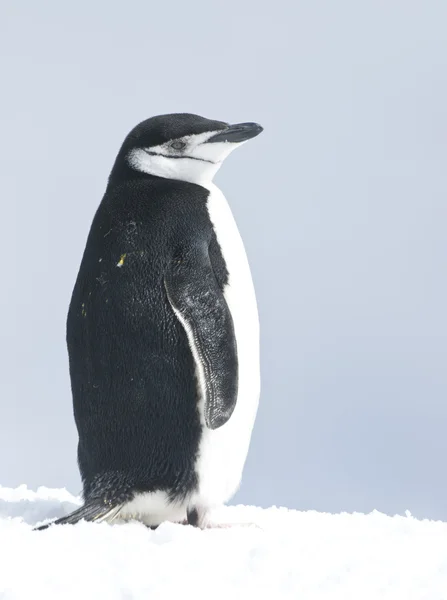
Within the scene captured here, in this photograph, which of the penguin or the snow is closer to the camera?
the snow

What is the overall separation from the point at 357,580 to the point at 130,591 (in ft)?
2.62

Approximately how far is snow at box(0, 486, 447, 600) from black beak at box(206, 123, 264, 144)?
1.77 meters

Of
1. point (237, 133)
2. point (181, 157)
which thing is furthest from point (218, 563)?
point (237, 133)

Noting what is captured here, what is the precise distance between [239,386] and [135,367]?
1.62 feet

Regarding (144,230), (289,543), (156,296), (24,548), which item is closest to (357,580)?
(289,543)

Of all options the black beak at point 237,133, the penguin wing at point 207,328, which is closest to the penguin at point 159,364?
the penguin wing at point 207,328

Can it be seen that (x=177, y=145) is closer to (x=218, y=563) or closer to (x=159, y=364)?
(x=159, y=364)

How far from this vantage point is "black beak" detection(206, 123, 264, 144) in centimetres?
467

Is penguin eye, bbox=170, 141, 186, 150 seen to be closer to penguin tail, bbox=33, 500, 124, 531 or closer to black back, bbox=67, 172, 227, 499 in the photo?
black back, bbox=67, 172, 227, 499

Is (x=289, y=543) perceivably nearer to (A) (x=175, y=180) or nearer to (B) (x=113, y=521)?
(B) (x=113, y=521)

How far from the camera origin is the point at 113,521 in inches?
167

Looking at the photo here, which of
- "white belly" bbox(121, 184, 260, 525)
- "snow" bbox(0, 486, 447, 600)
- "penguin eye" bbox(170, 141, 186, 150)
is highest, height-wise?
"penguin eye" bbox(170, 141, 186, 150)

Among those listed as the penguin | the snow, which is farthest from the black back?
the snow

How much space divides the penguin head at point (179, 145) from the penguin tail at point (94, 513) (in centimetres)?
152
